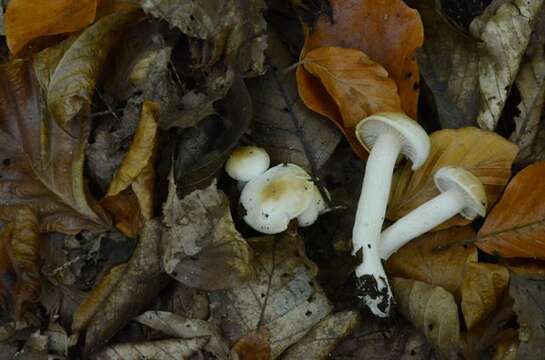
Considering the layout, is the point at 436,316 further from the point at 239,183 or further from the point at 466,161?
the point at 239,183

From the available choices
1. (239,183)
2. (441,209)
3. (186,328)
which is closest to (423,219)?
(441,209)

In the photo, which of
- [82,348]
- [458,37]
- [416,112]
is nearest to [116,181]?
[82,348]

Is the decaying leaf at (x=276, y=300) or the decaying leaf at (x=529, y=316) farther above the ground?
the decaying leaf at (x=529, y=316)

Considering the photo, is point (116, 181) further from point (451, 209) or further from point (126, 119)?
point (451, 209)

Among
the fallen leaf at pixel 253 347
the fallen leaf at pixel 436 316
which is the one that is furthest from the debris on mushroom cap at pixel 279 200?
the fallen leaf at pixel 436 316

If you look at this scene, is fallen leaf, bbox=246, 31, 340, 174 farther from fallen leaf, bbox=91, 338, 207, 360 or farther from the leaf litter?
fallen leaf, bbox=91, 338, 207, 360

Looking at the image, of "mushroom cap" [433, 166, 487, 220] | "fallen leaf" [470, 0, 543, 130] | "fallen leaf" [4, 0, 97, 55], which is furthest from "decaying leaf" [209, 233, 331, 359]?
"fallen leaf" [4, 0, 97, 55]

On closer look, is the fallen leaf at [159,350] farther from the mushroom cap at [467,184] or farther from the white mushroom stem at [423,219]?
the mushroom cap at [467,184]
